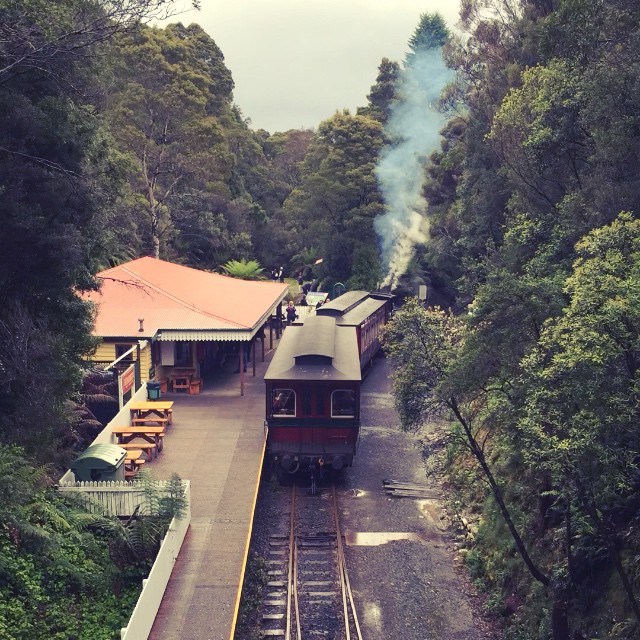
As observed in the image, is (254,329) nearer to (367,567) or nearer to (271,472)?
(271,472)

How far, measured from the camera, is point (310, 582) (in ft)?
41.3

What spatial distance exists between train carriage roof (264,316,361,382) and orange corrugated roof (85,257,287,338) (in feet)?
9.53

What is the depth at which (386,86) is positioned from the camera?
2085 inches

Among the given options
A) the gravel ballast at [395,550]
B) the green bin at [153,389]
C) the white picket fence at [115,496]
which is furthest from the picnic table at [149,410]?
the white picket fence at [115,496]

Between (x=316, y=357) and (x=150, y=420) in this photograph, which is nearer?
(x=316, y=357)

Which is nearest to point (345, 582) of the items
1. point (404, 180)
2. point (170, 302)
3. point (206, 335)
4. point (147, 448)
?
point (147, 448)

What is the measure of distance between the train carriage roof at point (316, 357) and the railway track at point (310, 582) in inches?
117

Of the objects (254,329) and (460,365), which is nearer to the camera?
(460,365)

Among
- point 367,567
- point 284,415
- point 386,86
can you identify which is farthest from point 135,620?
point 386,86

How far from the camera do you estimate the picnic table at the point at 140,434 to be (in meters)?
16.8

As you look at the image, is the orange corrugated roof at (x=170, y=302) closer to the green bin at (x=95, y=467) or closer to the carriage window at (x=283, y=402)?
the carriage window at (x=283, y=402)

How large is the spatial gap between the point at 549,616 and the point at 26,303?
1030 cm

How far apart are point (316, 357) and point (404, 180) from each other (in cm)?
2627

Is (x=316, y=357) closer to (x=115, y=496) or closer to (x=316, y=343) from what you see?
(x=316, y=343)
